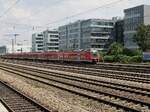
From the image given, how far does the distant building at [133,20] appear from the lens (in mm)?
136000

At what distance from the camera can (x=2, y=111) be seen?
611 inches

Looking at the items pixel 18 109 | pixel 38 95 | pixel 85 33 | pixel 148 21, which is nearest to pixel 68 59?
pixel 38 95

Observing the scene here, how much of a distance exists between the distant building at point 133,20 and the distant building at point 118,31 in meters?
15.9

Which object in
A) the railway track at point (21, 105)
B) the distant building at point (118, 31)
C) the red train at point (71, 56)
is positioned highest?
the distant building at point (118, 31)

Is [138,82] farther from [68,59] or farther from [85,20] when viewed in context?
[85,20]

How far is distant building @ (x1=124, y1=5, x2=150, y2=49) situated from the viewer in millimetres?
136000

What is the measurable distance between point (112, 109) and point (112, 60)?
55.8 meters

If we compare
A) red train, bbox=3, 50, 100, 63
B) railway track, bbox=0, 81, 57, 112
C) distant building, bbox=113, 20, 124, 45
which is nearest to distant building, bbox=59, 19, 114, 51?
distant building, bbox=113, 20, 124, 45

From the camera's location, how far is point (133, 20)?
468ft

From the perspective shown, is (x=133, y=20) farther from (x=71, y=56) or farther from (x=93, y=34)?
(x=71, y=56)

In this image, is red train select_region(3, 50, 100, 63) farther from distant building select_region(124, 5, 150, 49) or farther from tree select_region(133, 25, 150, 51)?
distant building select_region(124, 5, 150, 49)

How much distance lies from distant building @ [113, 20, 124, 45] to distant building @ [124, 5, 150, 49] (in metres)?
15.9

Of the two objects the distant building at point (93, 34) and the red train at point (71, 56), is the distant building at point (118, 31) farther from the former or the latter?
the red train at point (71, 56)

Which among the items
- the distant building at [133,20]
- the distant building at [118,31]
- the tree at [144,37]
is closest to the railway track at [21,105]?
the tree at [144,37]
